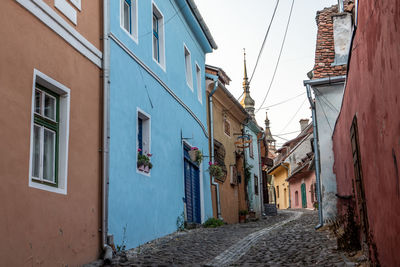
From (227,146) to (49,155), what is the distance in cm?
1387

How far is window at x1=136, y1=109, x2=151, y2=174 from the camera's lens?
35.2 feet

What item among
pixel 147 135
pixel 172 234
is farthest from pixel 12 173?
pixel 172 234

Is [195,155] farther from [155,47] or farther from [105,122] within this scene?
[105,122]

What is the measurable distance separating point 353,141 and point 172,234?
4.99 meters

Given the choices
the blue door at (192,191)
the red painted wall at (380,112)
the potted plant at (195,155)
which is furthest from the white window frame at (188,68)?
the red painted wall at (380,112)

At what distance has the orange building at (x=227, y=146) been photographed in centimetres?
1811

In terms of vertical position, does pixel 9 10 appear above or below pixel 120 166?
above

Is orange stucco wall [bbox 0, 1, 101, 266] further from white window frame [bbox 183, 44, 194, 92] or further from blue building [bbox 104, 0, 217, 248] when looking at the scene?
white window frame [bbox 183, 44, 194, 92]

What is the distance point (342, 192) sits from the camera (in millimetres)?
11859

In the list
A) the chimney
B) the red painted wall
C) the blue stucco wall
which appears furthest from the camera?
the chimney

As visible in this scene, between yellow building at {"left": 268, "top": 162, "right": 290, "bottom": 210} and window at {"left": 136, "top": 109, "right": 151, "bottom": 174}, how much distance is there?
113ft

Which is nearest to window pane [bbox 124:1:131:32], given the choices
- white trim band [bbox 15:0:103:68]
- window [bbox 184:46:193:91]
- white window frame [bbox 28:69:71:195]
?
white trim band [bbox 15:0:103:68]

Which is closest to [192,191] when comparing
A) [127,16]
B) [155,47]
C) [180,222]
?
[180,222]

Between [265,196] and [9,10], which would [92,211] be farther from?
[265,196]
